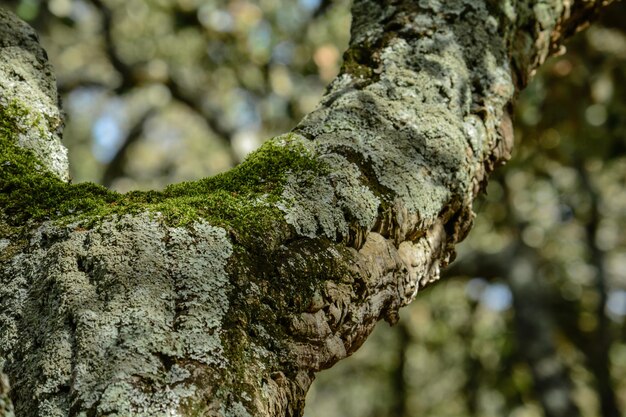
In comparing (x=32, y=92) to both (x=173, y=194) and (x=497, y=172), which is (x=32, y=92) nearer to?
(x=173, y=194)

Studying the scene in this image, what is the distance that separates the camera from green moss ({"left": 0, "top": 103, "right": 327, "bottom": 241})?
1.53 m

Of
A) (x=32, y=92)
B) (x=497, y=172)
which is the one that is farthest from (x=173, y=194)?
(x=497, y=172)

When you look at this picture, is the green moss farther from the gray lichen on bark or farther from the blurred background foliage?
the blurred background foliage

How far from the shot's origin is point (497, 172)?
7520 mm

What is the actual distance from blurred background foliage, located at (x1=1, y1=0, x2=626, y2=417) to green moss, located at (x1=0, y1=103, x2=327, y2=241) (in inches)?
114

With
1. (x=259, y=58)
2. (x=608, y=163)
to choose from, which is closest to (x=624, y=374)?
(x=608, y=163)

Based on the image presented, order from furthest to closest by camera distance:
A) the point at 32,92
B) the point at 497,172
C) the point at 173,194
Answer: the point at 497,172, the point at 32,92, the point at 173,194

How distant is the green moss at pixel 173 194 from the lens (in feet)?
5.01

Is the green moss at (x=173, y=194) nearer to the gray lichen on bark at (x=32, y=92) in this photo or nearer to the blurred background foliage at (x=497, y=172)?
the gray lichen on bark at (x=32, y=92)

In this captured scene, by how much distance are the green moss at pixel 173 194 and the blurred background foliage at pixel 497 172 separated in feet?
9.47

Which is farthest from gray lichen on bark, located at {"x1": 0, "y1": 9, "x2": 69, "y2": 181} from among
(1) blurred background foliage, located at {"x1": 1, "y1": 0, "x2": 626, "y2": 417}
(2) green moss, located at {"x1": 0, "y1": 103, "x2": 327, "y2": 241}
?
(1) blurred background foliage, located at {"x1": 1, "y1": 0, "x2": 626, "y2": 417}

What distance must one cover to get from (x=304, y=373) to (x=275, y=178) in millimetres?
487

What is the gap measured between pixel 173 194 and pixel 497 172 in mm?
6239

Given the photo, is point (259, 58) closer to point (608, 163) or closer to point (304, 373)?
point (608, 163)
